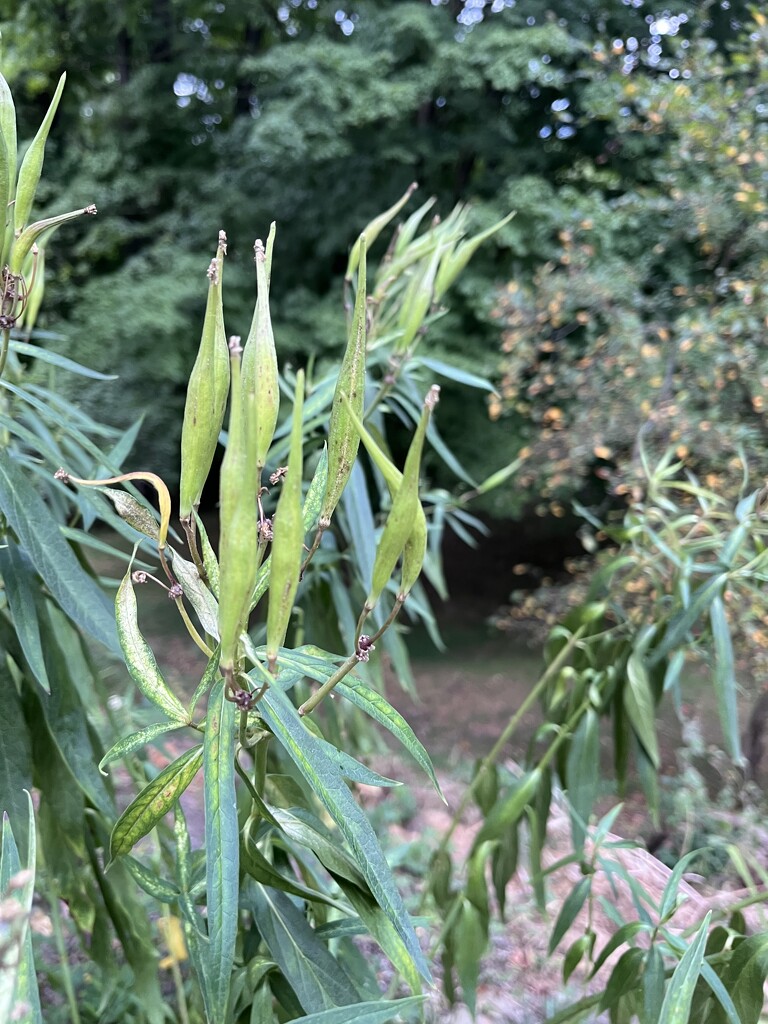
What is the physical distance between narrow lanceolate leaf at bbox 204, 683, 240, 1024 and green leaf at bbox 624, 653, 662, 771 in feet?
1.66

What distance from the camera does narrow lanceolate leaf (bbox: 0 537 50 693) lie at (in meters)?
0.40

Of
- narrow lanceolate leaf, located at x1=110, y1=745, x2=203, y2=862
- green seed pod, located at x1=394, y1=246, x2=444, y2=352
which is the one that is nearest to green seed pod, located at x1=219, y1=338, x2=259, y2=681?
narrow lanceolate leaf, located at x1=110, y1=745, x2=203, y2=862

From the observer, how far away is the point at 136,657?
0.29 m

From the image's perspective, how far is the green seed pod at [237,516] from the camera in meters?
0.21

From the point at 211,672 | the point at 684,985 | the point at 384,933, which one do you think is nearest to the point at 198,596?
the point at 211,672

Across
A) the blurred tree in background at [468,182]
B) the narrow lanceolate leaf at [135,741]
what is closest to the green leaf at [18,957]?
the narrow lanceolate leaf at [135,741]

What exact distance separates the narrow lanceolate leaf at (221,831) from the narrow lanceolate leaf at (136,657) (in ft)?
Result: 0.10

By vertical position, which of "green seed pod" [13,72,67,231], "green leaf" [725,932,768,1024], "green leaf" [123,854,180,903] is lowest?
"green leaf" [725,932,768,1024]

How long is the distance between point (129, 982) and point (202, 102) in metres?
4.01

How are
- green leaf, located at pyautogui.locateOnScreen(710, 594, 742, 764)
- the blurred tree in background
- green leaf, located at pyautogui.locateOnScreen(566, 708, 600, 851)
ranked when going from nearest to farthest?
1. green leaf, located at pyautogui.locateOnScreen(710, 594, 742, 764)
2. green leaf, located at pyautogui.locateOnScreen(566, 708, 600, 851)
3. the blurred tree in background

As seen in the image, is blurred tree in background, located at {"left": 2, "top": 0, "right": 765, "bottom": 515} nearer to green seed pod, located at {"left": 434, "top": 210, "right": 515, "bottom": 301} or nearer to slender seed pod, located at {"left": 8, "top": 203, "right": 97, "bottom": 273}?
green seed pod, located at {"left": 434, "top": 210, "right": 515, "bottom": 301}

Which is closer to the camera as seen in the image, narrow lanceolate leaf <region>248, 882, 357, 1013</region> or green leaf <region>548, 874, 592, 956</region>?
narrow lanceolate leaf <region>248, 882, 357, 1013</region>

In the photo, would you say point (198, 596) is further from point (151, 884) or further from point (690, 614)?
point (690, 614)

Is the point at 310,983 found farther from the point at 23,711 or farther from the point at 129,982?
the point at 129,982
